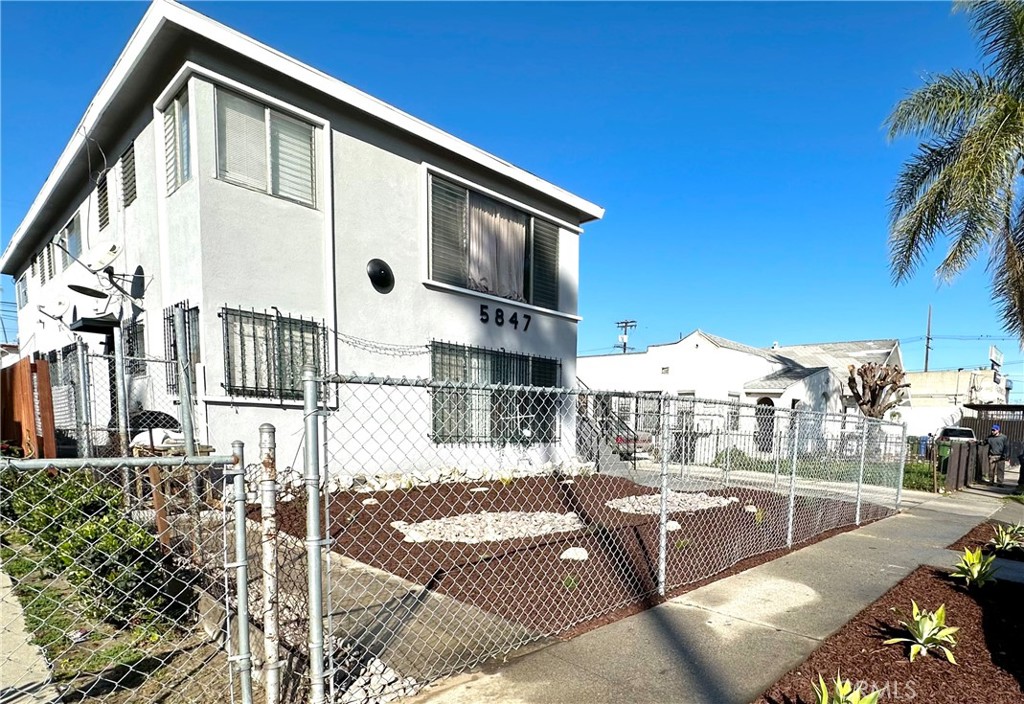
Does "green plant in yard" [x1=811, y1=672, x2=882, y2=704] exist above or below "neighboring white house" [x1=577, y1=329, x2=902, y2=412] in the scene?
above

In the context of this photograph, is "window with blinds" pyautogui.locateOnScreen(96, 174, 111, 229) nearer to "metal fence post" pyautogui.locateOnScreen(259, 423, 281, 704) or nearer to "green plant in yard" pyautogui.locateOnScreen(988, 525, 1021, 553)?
"metal fence post" pyautogui.locateOnScreen(259, 423, 281, 704)

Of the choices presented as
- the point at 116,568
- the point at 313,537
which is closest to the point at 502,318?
the point at 116,568

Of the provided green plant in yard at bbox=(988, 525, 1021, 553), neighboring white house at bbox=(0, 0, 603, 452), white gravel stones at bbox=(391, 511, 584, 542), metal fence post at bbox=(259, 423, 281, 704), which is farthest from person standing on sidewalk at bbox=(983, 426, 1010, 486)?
metal fence post at bbox=(259, 423, 281, 704)

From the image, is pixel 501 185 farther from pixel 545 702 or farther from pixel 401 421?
pixel 545 702

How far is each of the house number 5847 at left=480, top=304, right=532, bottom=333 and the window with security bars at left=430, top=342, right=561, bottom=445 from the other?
1.95 ft

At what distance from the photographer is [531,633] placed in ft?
11.5

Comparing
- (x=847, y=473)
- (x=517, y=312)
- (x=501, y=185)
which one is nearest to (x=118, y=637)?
(x=517, y=312)

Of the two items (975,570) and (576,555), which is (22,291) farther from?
(975,570)

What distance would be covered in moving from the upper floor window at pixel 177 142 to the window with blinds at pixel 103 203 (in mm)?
2977

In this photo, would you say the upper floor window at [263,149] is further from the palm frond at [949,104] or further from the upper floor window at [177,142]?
the palm frond at [949,104]

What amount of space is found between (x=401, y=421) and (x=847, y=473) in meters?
7.68

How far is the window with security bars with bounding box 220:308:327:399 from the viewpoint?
265 inches

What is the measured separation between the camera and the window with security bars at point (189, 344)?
6562mm

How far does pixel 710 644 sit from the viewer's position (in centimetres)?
341
